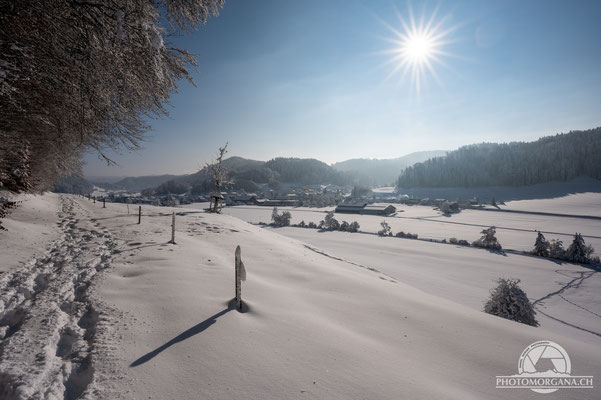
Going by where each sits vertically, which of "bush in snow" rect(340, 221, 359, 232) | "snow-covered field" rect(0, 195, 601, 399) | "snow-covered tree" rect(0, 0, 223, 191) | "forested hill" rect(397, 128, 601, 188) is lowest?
"bush in snow" rect(340, 221, 359, 232)

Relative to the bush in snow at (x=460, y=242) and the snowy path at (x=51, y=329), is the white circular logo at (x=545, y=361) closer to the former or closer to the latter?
the snowy path at (x=51, y=329)

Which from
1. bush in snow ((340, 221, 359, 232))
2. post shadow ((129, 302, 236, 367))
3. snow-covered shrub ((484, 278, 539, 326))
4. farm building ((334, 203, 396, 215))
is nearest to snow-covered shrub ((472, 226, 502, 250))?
bush in snow ((340, 221, 359, 232))

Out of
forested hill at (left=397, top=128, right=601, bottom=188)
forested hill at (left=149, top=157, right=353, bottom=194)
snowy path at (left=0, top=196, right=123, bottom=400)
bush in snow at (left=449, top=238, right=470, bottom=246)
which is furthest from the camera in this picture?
forested hill at (left=149, top=157, right=353, bottom=194)

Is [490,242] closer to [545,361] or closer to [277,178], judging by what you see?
[545,361]

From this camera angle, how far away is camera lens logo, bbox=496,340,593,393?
3.03 meters

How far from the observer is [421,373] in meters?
2.88

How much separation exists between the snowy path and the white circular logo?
514 cm

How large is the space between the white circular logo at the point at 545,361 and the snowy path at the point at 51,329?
5.14 metres


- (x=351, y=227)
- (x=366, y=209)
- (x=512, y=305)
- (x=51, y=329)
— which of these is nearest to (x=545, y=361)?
(x=51, y=329)

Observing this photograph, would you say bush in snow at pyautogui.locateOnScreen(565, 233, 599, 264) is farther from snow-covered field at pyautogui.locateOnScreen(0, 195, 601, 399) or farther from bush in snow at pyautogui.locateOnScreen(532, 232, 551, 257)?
snow-covered field at pyautogui.locateOnScreen(0, 195, 601, 399)

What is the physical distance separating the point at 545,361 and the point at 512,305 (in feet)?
24.8

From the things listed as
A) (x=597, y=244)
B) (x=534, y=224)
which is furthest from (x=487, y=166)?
(x=597, y=244)

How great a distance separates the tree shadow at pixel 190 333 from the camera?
256cm

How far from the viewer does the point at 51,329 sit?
3.03m
